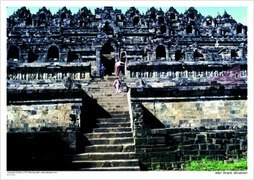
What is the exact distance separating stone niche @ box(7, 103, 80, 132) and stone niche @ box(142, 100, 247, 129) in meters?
3.10

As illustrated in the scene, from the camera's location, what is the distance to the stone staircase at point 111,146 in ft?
35.4

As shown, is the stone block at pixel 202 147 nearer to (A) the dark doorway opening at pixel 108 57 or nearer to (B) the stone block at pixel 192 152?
(B) the stone block at pixel 192 152

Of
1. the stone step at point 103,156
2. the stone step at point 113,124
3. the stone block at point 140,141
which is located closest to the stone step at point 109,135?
the stone step at point 113,124

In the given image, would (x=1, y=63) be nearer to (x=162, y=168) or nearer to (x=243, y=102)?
(x=162, y=168)

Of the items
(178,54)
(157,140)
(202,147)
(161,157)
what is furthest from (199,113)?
(178,54)

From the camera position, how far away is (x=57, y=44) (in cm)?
2844

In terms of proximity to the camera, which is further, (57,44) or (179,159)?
(57,44)

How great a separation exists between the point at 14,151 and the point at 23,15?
99.2 ft

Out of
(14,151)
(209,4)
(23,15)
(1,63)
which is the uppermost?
(23,15)

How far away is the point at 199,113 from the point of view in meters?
13.7

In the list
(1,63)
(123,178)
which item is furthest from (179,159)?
(1,63)

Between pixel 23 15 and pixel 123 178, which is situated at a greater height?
pixel 23 15

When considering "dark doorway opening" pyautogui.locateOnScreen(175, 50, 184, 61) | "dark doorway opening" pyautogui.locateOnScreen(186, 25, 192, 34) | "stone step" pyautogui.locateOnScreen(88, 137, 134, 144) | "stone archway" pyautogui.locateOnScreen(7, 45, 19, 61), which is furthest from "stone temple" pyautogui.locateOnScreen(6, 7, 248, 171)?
"dark doorway opening" pyautogui.locateOnScreen(186, 25, 192, 34)

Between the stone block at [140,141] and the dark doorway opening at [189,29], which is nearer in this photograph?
the stone block at [140,141]
